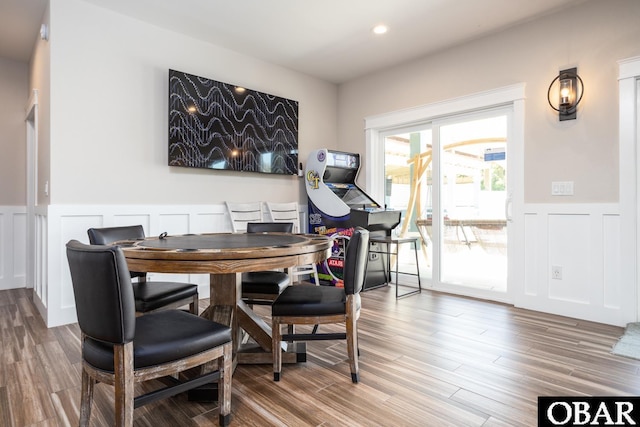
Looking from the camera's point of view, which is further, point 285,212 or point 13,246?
point 285,212

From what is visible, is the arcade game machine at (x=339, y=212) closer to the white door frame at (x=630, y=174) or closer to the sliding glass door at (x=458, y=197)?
the sliding glass door at (x=458, y=197)

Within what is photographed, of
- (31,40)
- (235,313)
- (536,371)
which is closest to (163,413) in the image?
(235,313)

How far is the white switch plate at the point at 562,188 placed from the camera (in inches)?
134

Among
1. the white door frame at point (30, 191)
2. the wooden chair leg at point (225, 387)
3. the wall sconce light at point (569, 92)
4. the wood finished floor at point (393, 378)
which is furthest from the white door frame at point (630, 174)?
the white door frame at point (30, 191)

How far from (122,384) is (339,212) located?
11.2 feet

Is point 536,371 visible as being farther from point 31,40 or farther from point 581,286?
point 31,40

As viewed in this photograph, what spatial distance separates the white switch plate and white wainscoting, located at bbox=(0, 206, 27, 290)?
620cm

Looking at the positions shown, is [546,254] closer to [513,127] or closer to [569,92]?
[513,127]

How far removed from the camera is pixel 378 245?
4.64 metres

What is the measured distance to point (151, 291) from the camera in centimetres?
238

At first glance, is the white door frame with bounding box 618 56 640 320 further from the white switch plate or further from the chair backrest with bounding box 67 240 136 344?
the chair backrest with bounding box 67 240 136 344

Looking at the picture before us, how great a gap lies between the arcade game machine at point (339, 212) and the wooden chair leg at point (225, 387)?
8.83 feet

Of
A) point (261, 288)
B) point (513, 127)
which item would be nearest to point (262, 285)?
point (261, 288)

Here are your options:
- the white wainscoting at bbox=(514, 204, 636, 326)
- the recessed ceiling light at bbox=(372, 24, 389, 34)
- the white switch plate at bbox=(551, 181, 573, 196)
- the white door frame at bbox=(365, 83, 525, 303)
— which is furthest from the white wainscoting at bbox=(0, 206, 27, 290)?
the white switch plate at bbox=(551, 181, 573, 196)
